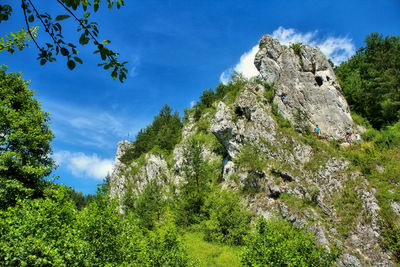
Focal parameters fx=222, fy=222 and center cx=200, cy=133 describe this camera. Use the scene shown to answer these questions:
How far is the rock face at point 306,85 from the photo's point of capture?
29.1 meters

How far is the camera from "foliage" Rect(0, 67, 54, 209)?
13.9 m

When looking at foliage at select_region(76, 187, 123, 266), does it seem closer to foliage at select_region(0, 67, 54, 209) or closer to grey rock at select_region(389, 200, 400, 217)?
foliage at select_region(0, 67, 54, 209)

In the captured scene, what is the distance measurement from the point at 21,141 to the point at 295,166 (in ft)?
80.3

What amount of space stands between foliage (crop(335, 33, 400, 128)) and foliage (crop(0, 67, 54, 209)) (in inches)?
1514

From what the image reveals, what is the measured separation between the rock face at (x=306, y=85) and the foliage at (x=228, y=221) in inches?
556

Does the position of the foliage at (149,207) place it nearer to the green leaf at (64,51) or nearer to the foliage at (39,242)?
the foliage at (39,242)

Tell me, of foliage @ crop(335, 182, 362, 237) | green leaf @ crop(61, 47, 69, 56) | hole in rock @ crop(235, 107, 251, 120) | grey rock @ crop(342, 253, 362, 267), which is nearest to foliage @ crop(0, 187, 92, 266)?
green leaf @ crop(61, 47, 69, 56)

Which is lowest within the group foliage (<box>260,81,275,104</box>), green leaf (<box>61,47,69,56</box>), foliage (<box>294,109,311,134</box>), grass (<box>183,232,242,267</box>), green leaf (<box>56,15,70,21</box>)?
grass (<box>183,232,242,267</box>)

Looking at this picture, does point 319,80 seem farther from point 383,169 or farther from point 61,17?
point 61,17

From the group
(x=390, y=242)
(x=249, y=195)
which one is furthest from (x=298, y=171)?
(x=390, y=242)

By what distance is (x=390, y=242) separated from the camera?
16.2 m

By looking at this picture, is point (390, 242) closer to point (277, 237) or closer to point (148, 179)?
point (277, 237)

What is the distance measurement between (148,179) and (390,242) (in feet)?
116

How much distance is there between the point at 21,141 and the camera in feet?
50.1
